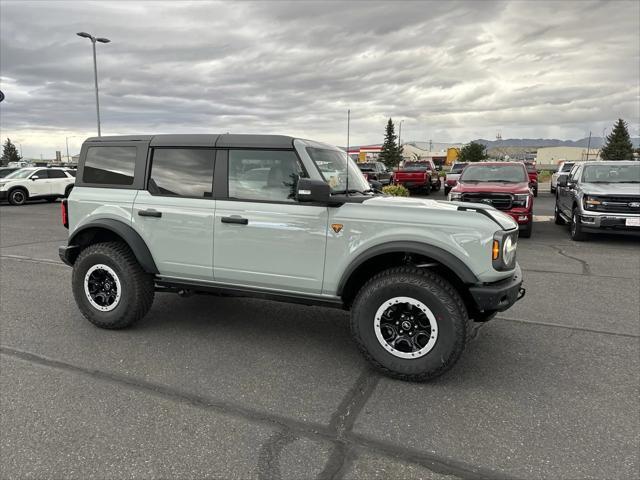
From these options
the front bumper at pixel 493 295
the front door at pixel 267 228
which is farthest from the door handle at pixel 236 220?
the front bumper at pixel 493 295

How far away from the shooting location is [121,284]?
430 cm

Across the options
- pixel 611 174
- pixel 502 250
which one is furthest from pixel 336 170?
pixel 611 174

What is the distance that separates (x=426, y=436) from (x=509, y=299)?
121 centimetres

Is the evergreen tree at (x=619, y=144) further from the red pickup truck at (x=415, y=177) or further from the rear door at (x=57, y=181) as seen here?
the rear door at (x=57, y=181)

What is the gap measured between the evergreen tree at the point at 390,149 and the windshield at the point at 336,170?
87.6 metres

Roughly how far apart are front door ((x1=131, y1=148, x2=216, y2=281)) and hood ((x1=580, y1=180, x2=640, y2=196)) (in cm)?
854

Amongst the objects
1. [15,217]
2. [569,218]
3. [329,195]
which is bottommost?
[15,217]

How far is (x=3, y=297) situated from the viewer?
5.57 meters

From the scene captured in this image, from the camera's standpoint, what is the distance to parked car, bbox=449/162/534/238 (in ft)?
32.8

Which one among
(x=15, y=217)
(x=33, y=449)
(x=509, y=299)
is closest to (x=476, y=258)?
(x=509, y=299)

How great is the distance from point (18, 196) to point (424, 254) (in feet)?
72.1

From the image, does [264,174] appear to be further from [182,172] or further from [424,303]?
[424,303]

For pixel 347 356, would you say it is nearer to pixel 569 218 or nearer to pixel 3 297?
pixel 3 297

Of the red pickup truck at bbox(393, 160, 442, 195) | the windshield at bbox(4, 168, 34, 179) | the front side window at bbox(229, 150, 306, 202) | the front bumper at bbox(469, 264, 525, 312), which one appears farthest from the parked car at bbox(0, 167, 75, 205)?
the front bumper at bbox(469, 264, 525, 312)
